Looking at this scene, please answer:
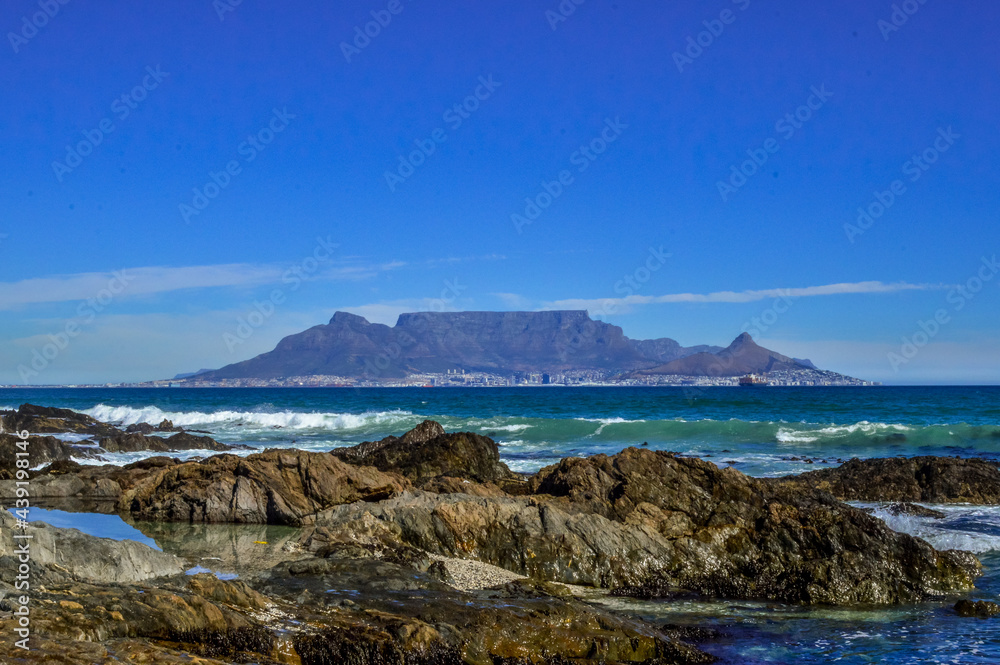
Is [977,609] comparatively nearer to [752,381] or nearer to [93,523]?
[93,523]

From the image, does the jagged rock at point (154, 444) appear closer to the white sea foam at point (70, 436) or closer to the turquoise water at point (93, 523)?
the white sea foam at point (70, 436)

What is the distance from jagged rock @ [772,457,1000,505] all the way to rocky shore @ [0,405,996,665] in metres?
0.05

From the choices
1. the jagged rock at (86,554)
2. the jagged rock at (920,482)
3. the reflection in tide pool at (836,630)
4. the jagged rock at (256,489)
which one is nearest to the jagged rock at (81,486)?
the jagged rock at (256,489)

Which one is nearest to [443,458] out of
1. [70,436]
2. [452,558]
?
[452,558]

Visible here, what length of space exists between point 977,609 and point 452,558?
6.18m

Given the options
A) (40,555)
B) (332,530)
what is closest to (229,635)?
(40,555)

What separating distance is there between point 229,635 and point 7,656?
1623 millimetres

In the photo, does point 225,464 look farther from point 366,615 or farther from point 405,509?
point 366,615

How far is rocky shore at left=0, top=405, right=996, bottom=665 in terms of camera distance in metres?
6.69

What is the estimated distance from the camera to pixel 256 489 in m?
14.4

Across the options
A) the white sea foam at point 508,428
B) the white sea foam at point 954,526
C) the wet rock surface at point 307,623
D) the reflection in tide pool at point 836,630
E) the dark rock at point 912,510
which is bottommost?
the white sea foam at point 508,428

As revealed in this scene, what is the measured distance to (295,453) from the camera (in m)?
16.1

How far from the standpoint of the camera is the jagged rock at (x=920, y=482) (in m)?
17.7

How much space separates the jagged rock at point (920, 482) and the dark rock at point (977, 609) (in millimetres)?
7236
